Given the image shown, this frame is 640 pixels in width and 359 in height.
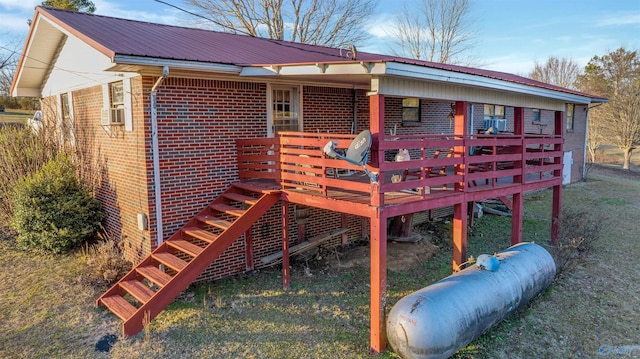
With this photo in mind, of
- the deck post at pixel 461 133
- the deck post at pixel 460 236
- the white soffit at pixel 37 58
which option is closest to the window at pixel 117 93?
the white soffit at pixel 37 58

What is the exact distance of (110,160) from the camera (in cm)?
884

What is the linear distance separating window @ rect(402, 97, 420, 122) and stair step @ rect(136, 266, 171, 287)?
25.3 feet

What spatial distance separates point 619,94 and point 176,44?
31.1m

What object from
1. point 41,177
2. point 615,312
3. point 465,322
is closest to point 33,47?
point 41,177

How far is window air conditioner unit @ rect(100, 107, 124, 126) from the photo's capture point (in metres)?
8.00

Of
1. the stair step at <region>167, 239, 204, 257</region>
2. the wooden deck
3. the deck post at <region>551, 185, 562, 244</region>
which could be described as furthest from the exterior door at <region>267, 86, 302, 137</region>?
the deck post at <region>551, 185, 562, 244</region>

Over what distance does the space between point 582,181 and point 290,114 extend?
17583 mm

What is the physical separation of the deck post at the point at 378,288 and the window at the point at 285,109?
384 cm

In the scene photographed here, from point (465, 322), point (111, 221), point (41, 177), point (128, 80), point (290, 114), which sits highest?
point (128, 80)

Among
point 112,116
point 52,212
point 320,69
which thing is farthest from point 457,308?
point 52,212

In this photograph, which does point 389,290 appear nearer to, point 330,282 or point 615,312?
point 330,282

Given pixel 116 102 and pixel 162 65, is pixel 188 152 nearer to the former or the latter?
pixel 162 65

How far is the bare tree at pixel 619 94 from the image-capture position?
2761 centimetres

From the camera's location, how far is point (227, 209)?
24.3ft
